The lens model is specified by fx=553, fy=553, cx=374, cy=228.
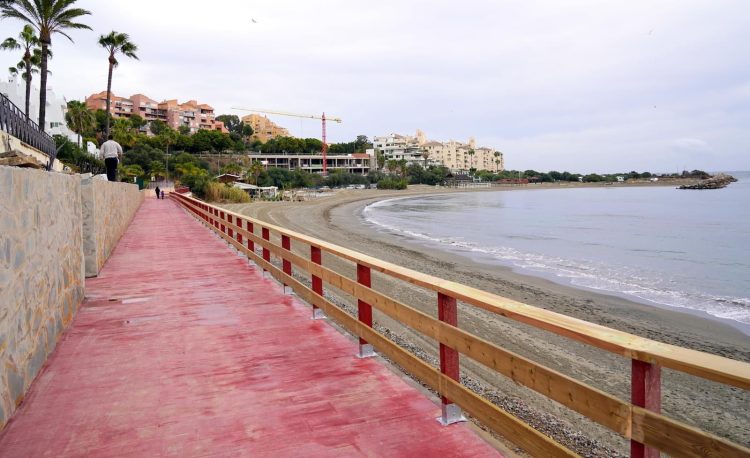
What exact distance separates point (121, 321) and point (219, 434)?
3.53 m

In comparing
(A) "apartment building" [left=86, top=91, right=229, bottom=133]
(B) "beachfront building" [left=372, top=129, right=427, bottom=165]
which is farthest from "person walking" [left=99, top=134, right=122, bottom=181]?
(B) "beachfront building" [left=372, top=129, right=427, bottom=165]

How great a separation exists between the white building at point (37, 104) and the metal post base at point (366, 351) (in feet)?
151

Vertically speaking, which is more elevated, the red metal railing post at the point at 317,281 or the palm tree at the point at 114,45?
the palm tree at the point at 114,45

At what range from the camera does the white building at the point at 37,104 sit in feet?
145

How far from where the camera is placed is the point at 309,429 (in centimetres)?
351

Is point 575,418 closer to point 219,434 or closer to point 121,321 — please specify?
point 219,434

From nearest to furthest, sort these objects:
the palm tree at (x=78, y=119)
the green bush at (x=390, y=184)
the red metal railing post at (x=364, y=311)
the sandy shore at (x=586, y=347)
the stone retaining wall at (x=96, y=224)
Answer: the red metal railing post at (x=364, y=311) < the sandy shore at (x=586, y=347) < the stone retaining wall at (x=96, y=224) < the palm tree at (x=78, y=119) < the green bush at (x=390, y=184)

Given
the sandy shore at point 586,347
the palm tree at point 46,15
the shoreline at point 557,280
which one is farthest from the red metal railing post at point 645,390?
the palm tree at point 46,15

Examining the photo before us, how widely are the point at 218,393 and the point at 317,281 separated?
2088 millimetres

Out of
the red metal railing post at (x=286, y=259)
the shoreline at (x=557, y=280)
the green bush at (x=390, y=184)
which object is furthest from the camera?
the green bush at (x=390, y=184)

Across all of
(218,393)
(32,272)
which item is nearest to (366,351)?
(218,393)

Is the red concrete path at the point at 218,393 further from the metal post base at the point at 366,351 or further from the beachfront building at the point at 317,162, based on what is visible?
the beachfront building at the point at 317,162

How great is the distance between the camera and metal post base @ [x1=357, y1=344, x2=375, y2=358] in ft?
16.1

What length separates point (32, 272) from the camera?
4492 mm
